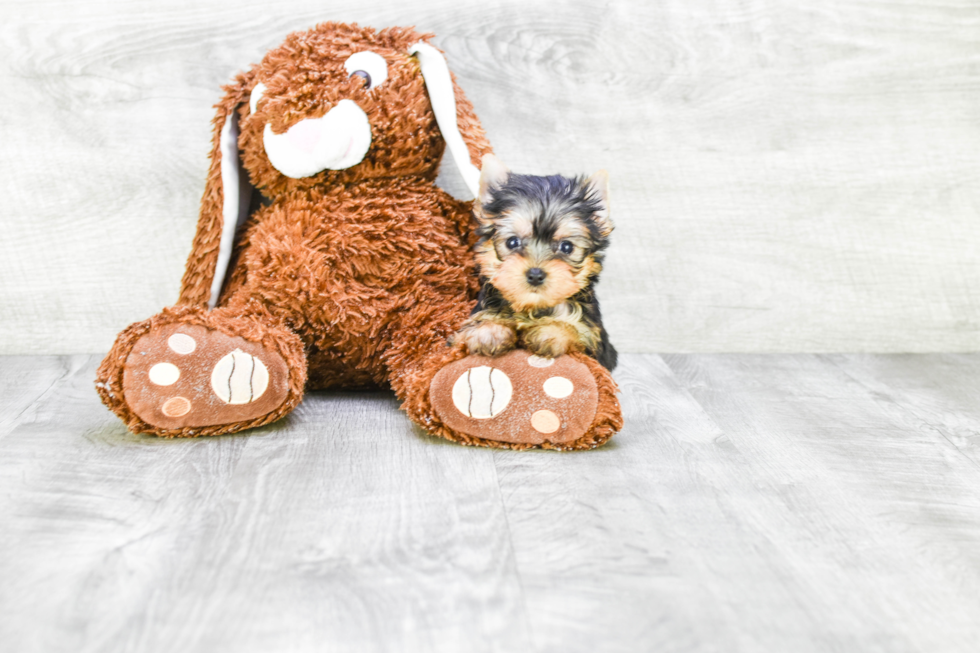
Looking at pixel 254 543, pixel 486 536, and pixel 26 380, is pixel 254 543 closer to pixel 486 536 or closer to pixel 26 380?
pixel 486 536

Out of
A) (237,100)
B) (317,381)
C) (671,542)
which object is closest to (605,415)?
(671,542)

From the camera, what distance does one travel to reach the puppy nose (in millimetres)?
1141

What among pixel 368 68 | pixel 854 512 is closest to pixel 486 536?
pixel 854 512

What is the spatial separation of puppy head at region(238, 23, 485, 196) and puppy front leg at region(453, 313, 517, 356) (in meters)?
0.34

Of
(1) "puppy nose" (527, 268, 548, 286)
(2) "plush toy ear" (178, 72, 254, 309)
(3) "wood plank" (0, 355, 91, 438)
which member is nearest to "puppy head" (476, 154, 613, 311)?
(1) "puppy nose" (527, 268, 548, 286)

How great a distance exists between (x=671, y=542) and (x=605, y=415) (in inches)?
11.1

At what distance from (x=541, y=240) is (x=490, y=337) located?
16cm

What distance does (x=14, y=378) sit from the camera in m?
1.61

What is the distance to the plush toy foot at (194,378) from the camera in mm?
1185

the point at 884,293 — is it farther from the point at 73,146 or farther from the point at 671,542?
the point at 73,146

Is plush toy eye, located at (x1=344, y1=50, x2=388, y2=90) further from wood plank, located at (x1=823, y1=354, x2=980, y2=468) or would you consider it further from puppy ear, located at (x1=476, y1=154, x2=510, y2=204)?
wood plank, located at (x1=823, y1=354, x2=980, y2=468)

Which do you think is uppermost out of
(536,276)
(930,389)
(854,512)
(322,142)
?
(322,142)

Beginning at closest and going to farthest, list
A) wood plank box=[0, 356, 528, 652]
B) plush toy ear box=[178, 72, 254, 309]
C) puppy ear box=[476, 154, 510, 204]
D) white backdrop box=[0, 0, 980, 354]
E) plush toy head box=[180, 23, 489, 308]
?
wood plank box=[0, 356, 528, 652], puppy ear box=[476, 154, 510, 204], plush toy head box=[180, 23, 489, 308], plush toy ear box=[178, 72, 254, 309], white backdrop box=[0, 0, 980, 354]

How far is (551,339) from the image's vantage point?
1.21 m
